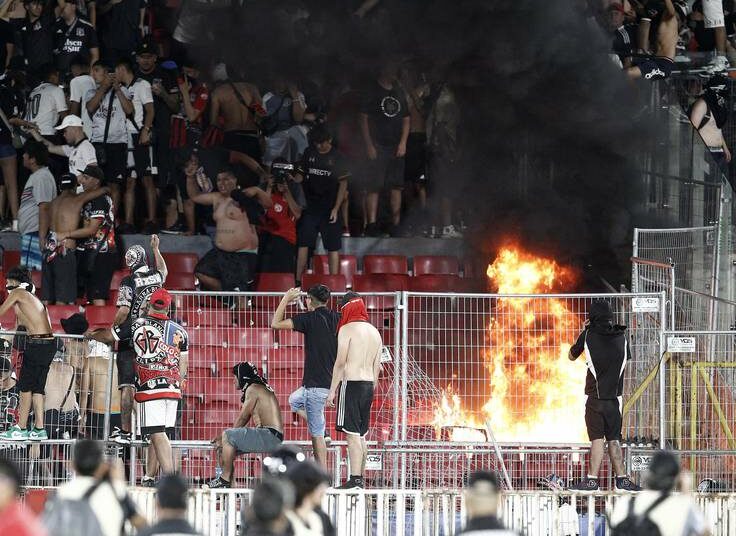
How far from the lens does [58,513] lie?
8445 mm

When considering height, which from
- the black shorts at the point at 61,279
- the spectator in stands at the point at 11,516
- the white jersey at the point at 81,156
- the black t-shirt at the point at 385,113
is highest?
the black t-shirt at the point at 385,113

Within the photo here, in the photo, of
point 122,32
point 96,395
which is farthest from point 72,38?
point 96,395

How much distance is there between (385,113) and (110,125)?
3509mm

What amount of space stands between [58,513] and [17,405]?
254 inches

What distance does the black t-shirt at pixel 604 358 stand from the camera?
44.7 ft

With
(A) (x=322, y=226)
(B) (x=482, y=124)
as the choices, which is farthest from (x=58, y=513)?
(B) (x=482, y=124)

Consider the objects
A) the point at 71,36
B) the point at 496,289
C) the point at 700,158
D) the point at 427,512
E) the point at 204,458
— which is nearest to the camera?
the point at 427,512

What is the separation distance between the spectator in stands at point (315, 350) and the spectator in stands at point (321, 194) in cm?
475

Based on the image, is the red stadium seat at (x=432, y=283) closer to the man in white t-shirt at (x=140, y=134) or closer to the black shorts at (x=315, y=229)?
the black shorts at (x=315, y=229)

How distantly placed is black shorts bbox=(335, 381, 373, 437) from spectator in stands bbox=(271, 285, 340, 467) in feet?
1.38

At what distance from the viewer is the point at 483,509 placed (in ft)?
25.7

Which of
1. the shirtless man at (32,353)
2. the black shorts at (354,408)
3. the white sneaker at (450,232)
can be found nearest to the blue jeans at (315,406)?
the black shorts at (354,408)

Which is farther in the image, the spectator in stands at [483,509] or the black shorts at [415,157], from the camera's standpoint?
the black shorts at [415,157]

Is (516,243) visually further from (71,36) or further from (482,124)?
(71,36)
